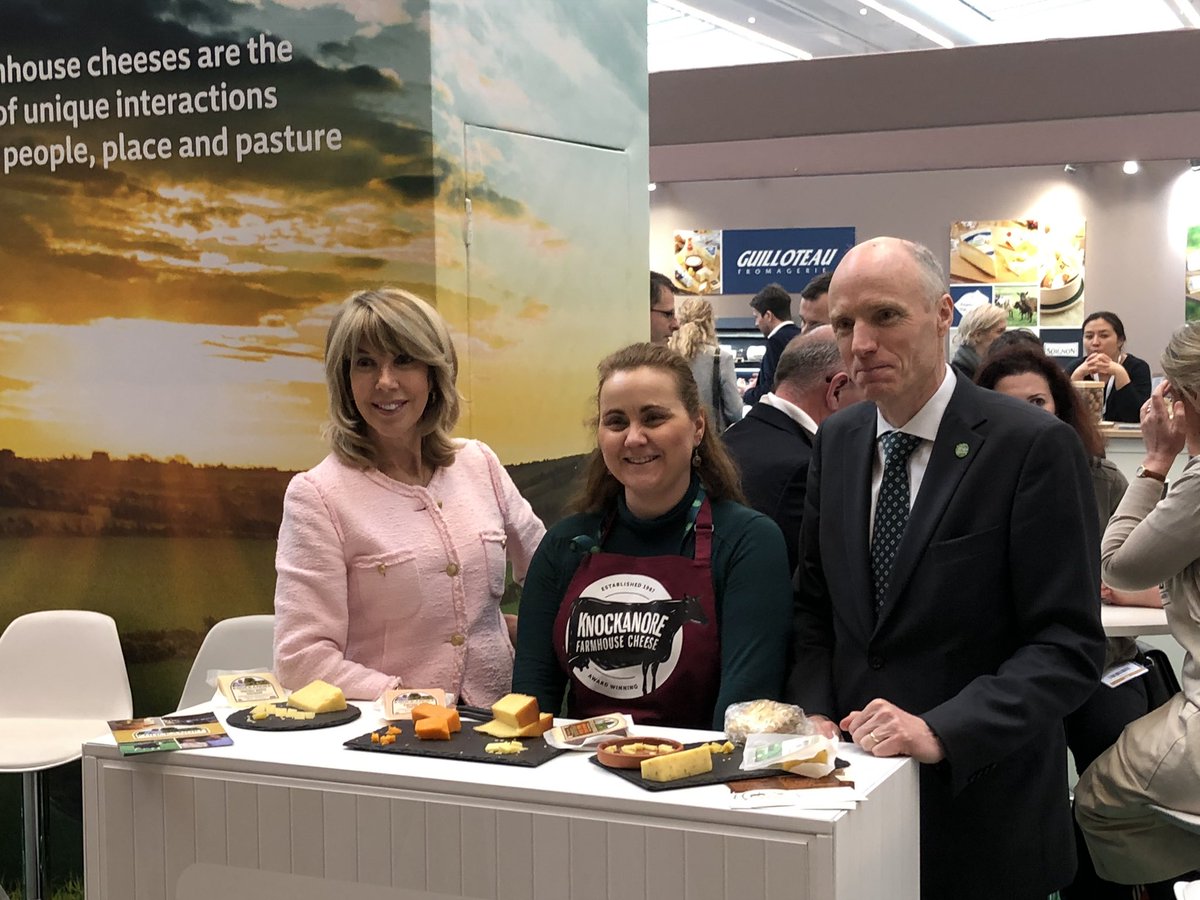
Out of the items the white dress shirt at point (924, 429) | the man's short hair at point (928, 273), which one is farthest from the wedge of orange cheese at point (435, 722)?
the man's short hair at point (928, 273)

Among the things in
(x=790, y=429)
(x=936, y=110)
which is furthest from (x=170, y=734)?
(x=936, y=110)

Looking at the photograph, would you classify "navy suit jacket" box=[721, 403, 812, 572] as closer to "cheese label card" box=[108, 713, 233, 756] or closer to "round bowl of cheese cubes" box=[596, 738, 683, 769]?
"round bowl of cheese cubes" box=[596, 738, 683, 769]

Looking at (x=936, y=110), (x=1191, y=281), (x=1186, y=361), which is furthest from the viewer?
(x=1191, y=281)

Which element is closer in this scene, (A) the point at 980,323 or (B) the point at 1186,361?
(B) the point at 1186,361

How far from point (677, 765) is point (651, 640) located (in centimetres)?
48

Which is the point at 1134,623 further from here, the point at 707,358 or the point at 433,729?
the point at 707,358

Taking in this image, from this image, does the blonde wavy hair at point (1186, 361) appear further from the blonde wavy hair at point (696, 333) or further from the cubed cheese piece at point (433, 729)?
the blonde wavy hair at point (696, 333)

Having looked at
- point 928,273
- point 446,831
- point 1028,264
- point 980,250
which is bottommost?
point 446,831

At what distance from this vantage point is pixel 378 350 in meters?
2.52

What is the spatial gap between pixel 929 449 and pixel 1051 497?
0.21 meters

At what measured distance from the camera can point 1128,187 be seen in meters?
11.2

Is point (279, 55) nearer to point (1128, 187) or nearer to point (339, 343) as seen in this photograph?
point (339, 343)

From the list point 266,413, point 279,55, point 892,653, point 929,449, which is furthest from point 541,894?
point 279,55

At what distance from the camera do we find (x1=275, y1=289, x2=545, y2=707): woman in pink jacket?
8.07 feet
